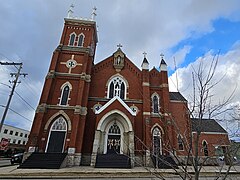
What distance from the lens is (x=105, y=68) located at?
2259 centimetres

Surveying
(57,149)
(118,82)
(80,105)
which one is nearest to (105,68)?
(118,82)

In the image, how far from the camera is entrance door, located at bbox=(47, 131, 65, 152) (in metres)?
16.8

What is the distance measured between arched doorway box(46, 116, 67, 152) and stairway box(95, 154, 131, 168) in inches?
175

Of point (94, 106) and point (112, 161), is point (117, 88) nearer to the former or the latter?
point (94, 106)

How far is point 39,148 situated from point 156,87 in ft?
51.1

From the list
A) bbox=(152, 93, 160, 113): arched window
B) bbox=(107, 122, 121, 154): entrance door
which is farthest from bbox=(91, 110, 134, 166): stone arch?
bbox=(152, 93, 160, 113): arched window

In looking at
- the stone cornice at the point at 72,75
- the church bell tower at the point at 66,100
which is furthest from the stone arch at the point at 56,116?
the stone cornice at the point at 72,75

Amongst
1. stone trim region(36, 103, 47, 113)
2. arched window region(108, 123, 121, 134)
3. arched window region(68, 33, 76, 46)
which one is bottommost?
arched window region(108, 123, 121, 134)

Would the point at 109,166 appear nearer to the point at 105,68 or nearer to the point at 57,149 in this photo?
the point at 57,149

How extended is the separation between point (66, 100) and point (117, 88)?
668 cm

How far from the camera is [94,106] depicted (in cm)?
2003

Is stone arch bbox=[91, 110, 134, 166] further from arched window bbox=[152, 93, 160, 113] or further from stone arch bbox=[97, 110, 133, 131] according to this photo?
arched window bbox=[152, 93, 160, 113]

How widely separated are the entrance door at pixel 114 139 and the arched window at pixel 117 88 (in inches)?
165

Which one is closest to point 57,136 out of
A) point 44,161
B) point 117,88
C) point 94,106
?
point 44,161
